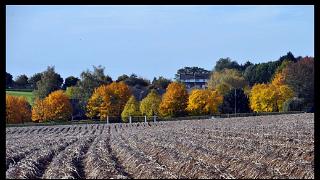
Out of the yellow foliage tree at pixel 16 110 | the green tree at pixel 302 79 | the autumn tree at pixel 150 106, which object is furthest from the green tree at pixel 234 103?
the yellow foliage tree at pixel 16 110

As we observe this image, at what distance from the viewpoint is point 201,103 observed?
310ft

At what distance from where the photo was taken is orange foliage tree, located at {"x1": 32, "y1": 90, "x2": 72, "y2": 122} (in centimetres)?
9706

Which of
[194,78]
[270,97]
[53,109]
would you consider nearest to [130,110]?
[53,109]

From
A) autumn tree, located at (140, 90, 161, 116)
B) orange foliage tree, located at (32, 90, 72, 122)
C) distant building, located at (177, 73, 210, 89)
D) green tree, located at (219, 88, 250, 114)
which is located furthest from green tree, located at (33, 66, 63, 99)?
distant building, located at (177, 73, 210, 89)

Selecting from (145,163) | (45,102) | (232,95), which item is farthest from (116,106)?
(145,163)

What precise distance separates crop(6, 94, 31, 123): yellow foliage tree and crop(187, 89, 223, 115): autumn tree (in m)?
24.8

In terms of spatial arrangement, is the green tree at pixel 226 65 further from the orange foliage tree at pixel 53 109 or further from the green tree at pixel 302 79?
the orange foliage tree at pixel 53 109

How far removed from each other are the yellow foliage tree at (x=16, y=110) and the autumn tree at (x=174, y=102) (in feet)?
69.0

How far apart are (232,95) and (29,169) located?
83.6 m

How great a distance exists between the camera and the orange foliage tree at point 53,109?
318 ft

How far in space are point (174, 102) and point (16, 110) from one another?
23.3m

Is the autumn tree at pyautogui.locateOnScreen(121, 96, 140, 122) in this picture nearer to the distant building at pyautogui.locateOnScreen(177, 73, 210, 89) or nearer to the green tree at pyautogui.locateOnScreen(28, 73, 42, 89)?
the green tree at pyautogui.locateOnScreen(28, 73, 42, 89)
